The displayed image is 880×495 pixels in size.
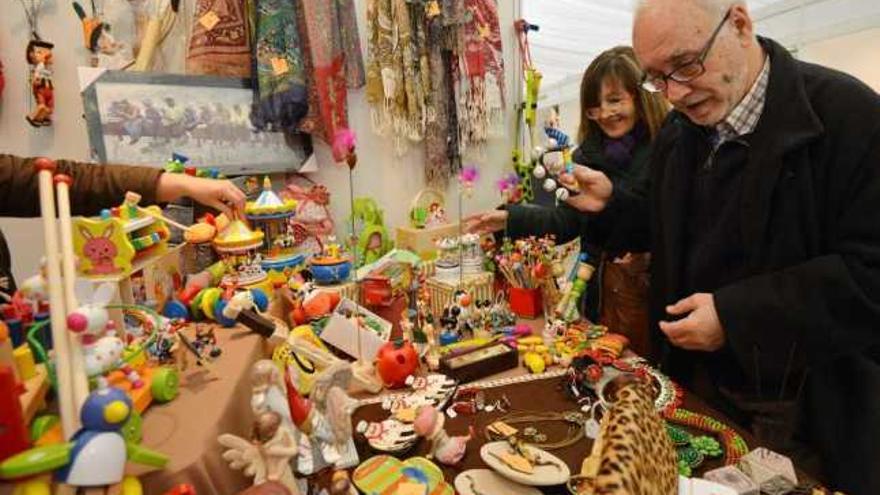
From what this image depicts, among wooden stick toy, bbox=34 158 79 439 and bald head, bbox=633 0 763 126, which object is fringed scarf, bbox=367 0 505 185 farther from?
wooden stick toy, bbox=34 158 79 439

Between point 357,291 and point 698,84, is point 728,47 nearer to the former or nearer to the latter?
point 698,84

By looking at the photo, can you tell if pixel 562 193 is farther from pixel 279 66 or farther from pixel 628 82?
pixel 279 66

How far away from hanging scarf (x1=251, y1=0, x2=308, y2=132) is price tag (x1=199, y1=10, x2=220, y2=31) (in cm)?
13

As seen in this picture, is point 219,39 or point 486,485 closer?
point 486,485

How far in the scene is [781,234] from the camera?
0.96 m

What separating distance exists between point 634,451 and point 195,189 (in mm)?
951

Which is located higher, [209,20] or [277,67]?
Result: [209,20]

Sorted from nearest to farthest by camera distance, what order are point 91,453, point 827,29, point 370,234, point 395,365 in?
point 91,453 → point 395,365 → point 370,234 → point 827,29

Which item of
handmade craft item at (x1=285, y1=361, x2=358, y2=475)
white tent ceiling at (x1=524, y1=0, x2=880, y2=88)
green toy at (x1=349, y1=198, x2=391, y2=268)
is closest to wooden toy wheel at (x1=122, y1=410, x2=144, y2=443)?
handmade craft item at (x1=285, y1=361, x2=358, y2=475)

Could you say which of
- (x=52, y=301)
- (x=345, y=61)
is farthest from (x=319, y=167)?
(x=52, y=301)

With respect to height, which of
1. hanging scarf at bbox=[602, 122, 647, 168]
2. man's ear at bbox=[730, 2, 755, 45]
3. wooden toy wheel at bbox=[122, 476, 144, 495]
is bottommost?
wooden toy wheel at bbox=[122, 476, 144, 495]

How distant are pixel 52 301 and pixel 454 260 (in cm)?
121

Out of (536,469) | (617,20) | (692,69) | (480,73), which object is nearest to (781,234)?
(692,69)

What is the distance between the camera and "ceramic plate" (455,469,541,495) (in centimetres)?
73
